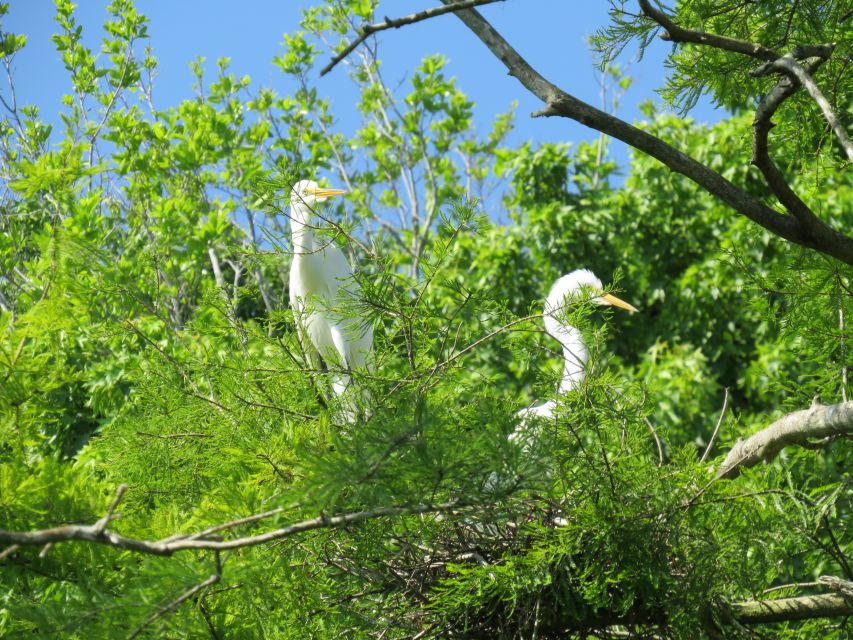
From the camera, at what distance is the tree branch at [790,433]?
1.78 m

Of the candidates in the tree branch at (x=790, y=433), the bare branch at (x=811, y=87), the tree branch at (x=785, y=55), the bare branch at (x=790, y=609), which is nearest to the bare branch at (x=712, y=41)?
the tree branch at (x=785, y=55)

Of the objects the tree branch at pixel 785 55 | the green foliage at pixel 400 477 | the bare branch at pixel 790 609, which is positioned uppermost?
the tree branch at pixel 785 55

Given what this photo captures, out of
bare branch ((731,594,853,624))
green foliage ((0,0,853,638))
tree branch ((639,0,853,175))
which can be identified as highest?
tree branch ((639,0,853,175))

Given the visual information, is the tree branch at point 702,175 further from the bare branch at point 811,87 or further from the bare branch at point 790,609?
the bare branch at point 790,609

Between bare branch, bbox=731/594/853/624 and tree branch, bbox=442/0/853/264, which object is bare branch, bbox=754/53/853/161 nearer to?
tree branch, bbox=442/0/853/264

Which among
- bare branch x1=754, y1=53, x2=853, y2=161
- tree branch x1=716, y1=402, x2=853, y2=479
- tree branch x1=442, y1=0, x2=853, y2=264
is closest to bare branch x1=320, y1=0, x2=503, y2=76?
tree branch x1=442, y1=0, x2=853, y2=264

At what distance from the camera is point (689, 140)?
668cm

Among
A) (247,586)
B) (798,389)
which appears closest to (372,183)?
(798,389)

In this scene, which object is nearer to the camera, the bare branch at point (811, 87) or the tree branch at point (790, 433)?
the bare branch at point (811, 87)

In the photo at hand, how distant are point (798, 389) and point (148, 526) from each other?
1439 millimetres

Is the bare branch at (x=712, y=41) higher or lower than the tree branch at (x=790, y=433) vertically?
higher

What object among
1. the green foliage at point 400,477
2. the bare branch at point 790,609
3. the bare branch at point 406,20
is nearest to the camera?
the green foliage at point 400,477

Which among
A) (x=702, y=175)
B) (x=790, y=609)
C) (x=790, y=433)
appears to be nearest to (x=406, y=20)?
(x=702, y=175)

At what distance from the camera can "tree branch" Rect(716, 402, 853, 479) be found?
70.0 inches
